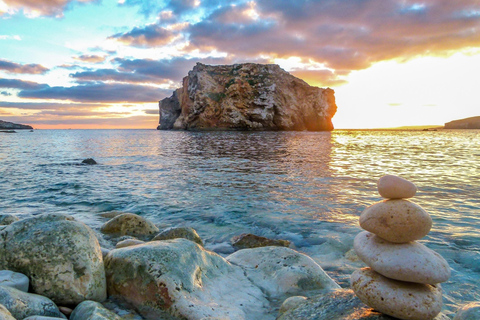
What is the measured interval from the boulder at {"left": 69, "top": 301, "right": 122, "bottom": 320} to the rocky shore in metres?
0.01

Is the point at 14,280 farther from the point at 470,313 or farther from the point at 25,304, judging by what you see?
the point at 470,313

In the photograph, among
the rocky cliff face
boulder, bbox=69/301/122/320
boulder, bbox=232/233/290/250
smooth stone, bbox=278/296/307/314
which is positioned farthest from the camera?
the rocky cliff face

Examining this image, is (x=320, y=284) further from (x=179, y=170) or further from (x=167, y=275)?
(x=179, y=170)

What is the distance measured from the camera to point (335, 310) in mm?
3369

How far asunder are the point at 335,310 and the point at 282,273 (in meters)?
1.46

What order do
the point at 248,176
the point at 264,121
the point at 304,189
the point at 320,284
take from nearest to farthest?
the point at 320,284 → the point at 304,189 → the point at 248,176 → the point at 264,121

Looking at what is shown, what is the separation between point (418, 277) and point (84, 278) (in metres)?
3.80

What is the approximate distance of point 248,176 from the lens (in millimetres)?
16469

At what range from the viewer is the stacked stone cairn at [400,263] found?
290 centimetres

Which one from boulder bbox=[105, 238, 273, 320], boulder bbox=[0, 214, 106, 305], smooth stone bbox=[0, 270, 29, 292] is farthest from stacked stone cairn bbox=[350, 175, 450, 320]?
smooth stone bbox=[0, 270, 29, 292]

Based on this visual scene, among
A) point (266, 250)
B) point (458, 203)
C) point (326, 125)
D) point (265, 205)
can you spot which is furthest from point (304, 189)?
point (326, 125)

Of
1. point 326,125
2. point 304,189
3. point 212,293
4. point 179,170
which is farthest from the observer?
point 326,125

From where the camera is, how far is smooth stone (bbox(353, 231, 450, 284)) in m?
2.87

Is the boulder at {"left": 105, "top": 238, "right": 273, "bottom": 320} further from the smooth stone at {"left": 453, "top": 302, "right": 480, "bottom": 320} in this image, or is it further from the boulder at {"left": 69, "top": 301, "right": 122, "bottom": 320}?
the smooth stone at {"left": 453, "top": 302, "right": 480, "bottom": 320}
